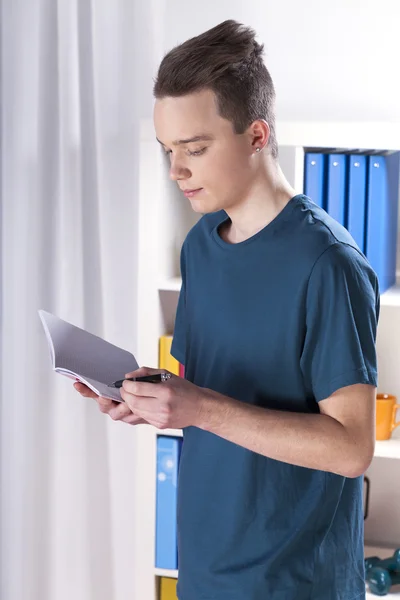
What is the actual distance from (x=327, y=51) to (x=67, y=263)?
0.99 m

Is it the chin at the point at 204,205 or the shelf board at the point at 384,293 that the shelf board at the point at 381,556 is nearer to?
the shelf board at the point at 384,293

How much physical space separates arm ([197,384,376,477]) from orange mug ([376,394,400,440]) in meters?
0.95

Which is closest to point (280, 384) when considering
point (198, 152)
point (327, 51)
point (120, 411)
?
point (120, 411)

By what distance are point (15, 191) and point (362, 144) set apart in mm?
1048

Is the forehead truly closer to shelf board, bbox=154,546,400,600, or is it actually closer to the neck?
the neck

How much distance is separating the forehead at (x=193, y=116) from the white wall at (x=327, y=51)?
1.21m

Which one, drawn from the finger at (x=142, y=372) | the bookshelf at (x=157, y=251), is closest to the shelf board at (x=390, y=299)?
the bookshelf at (x=157, y=251)

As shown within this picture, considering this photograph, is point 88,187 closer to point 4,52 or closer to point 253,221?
point 4,52

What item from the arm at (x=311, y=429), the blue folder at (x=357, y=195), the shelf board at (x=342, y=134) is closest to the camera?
the arm at (x=311, y=429)

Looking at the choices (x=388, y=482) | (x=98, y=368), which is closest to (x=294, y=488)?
(x=98, y=368)

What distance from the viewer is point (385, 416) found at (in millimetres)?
2170

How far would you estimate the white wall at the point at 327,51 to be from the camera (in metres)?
→ 2.38

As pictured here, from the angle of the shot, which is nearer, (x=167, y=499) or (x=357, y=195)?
(x=357, y=195)

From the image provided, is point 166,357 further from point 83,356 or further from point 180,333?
point 83,356
